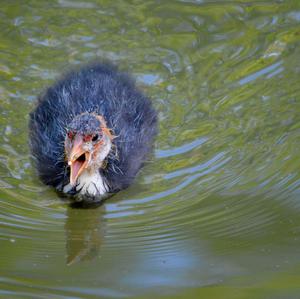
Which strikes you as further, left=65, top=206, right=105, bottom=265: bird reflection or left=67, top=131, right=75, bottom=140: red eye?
left=67, top=131, right=75, bottom=140: red eye

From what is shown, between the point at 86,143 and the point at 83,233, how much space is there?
67cm

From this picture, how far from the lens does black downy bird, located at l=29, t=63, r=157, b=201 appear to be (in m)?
5.62

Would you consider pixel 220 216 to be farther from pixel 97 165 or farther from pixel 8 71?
pixel 8 71

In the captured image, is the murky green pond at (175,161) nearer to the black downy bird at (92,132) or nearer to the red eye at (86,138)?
the black downy bird at (92,132)

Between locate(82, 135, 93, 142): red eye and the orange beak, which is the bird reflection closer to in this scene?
the orange beak

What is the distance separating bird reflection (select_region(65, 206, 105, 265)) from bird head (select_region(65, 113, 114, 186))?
27 centimetres

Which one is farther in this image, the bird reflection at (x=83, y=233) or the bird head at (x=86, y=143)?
the bird head at (x=86, y=143)

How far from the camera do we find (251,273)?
4414 mm

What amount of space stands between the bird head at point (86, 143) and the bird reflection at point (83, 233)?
0.27 meters

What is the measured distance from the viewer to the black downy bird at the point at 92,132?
5621mm

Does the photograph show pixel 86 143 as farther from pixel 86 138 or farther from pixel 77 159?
pixel 77 159

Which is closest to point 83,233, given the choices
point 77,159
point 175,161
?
point 77,159

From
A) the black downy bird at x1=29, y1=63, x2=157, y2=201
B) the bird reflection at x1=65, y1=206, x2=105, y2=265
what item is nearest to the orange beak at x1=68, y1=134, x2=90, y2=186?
the black downy bird at x1=29, y1=63, x2=157, y2=201

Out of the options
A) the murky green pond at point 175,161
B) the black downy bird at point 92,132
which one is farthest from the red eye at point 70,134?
the murky green pond at point 175,161
